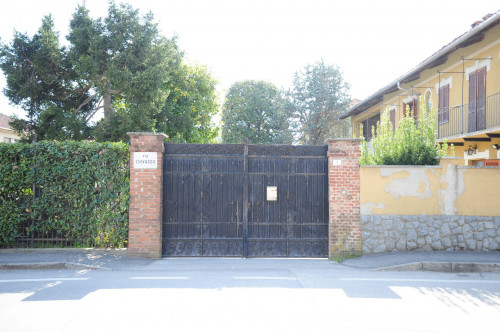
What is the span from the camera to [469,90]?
15055mm

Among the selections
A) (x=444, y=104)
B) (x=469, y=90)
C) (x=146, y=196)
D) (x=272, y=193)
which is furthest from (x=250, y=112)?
(x=146, y=196)

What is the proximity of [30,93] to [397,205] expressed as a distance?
18657mm

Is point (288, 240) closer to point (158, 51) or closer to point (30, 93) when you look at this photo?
point (158, 51)

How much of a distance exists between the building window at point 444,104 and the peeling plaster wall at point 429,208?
26.4 ft

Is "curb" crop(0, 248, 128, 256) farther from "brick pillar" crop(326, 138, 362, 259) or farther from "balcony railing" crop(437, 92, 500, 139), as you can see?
"balcony railing" crop(437, 92, 500, 139)

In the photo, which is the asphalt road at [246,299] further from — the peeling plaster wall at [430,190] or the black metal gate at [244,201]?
the peeling plaster wall at [430,190]

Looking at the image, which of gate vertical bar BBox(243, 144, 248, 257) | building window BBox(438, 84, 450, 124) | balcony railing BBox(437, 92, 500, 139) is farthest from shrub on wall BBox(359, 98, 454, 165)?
building window BBox(438, 84, 450, 124)

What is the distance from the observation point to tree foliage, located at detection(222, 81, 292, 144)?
123 feet

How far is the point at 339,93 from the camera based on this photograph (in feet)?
112

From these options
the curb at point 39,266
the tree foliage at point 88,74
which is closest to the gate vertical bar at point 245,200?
the curb at point 39,266

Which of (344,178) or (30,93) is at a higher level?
(30,93)

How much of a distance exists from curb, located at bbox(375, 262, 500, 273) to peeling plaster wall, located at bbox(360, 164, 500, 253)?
103 cm

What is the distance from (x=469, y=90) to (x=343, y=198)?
30.1ft

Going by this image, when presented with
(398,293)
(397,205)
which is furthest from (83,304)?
(397,205)
